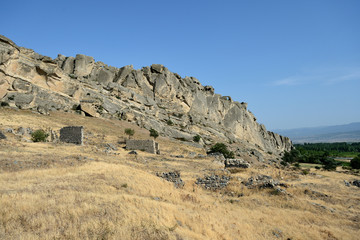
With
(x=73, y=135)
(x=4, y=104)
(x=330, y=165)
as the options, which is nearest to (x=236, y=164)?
(x=73, y=135)

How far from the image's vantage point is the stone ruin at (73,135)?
26.4m

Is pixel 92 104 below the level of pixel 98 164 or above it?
above

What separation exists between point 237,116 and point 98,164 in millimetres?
95527

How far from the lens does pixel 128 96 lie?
3014 inches

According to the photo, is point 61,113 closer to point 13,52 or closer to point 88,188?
point 13,52

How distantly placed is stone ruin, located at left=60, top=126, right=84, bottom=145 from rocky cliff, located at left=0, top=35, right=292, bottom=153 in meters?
23.3

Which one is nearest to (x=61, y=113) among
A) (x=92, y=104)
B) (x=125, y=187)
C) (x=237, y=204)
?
(x=92, y=104)

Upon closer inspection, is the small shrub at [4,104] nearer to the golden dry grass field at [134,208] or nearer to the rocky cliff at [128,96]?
the rocky cliff at [128,96]

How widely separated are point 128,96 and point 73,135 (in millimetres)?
51201

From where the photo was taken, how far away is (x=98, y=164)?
16.1 m

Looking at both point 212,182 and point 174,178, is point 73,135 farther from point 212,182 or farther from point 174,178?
point 212,182

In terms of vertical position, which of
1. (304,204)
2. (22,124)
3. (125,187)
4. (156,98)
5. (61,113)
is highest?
(156,98)

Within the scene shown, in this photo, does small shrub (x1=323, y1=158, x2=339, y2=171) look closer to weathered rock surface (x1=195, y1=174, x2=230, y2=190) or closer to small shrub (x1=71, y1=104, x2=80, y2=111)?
weathered rock surface (x1=195, y1=174, x2=230, y2=190)

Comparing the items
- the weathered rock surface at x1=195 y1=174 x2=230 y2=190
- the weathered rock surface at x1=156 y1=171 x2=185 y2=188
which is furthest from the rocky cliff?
the weathered rock surface at x1=195 y1=174 x2=230 y2=190
